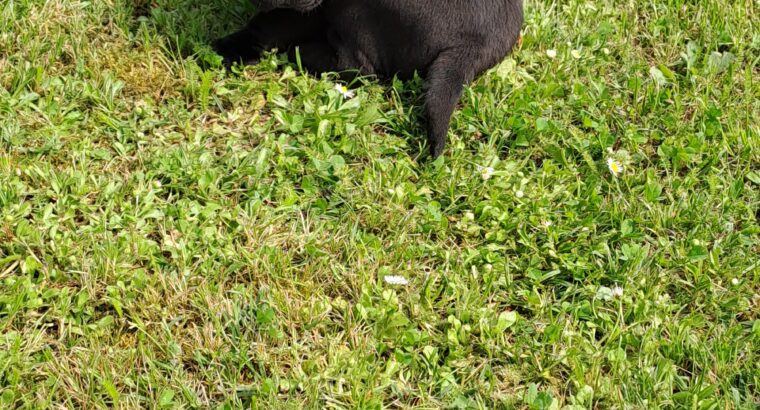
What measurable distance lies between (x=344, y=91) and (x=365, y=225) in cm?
61

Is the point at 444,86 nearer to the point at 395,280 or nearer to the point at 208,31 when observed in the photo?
the point at 395,280

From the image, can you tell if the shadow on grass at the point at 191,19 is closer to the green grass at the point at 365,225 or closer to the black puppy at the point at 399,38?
the green grass at the point at 365,225

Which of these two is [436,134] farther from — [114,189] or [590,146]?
[114,189]

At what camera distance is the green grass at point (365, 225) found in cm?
242

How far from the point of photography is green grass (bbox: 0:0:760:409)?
2.42 m

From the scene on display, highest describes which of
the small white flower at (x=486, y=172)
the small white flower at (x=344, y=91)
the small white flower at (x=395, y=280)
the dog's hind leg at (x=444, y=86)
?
the dog's hind leg at (x=444, y=86)

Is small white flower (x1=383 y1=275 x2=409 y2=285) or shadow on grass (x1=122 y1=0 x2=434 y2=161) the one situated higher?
shadow on grass (x1=122 y1=0 x2=434 y2=161)

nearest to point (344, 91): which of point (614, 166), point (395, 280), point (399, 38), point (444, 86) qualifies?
point (399, 38)

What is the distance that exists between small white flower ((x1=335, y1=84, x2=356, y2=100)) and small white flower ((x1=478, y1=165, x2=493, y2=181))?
56 centimetres

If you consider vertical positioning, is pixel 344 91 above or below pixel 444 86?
below

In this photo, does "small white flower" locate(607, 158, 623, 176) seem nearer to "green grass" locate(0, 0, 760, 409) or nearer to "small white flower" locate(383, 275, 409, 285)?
"green grass" locate(0, 0, 760, 409)

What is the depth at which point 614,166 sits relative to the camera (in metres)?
3.11

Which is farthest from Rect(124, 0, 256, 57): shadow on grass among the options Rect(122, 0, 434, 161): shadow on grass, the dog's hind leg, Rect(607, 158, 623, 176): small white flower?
Rect(607, 158, 623, 176): small white flower

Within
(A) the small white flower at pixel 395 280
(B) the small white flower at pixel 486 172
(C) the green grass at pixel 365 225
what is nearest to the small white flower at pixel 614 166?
(C) the green grass at pixel 365 225
